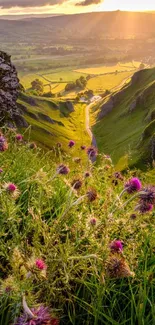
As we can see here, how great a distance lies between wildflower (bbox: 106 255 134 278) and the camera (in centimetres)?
409

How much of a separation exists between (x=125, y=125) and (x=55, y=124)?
3291 cm

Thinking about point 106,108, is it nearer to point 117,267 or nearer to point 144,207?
point 144,207

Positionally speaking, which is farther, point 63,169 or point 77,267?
point 63,169

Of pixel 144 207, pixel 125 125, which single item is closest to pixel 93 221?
pixel 144 207

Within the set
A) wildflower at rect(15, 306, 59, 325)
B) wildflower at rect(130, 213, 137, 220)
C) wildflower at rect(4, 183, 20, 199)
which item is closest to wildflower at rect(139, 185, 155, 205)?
wildflower at rect(130, 213, 137, 220)

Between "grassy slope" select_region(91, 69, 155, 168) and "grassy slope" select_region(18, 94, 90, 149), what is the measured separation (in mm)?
7738

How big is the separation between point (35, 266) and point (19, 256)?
231 mm

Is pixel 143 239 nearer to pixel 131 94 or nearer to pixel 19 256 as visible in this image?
pixel 19 256

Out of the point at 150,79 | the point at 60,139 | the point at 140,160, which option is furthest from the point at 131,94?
the point at 140,160

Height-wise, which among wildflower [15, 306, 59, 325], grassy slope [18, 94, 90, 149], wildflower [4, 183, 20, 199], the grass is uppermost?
wildflower [4, 183, 20, 199]

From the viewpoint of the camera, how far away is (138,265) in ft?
16.4

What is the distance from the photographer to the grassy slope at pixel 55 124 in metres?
124

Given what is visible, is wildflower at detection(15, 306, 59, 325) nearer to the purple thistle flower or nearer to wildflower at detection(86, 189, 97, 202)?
the purple thistle flower

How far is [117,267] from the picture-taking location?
4.18 m
